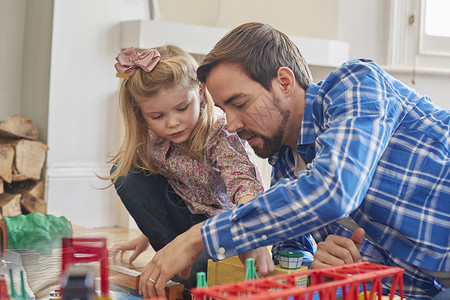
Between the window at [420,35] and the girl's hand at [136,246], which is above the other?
the window at [420,35]

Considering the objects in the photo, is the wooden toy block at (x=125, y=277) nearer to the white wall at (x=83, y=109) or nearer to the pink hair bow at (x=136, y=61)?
the pink hair bow at (x=136, y=61)

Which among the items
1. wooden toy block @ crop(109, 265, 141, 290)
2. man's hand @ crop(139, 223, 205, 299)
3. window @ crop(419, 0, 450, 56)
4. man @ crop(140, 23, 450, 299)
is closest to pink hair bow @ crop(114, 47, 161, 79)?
man @ crop(140, 23, 450, 299)

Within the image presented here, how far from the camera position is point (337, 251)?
111 cm

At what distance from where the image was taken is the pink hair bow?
153 cm

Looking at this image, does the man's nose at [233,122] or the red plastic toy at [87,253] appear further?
the man's nose at [233,122]

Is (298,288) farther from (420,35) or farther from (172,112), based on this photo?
(420,35)

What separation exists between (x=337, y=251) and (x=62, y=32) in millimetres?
1874

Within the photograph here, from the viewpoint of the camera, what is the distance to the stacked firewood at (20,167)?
2422 mm

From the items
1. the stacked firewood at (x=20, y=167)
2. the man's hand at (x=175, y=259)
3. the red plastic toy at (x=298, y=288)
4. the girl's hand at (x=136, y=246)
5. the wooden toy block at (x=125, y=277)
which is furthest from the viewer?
the stacked firewood at (x=20, y=167)

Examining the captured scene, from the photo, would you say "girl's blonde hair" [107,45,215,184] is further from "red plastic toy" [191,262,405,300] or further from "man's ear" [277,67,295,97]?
"red plastic toy" [191,262,405,300]

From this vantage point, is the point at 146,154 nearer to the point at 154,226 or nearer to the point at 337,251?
the point at 154,226

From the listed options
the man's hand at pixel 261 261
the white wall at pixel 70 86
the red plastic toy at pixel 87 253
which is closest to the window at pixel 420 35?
the white wall at pixel 70 86

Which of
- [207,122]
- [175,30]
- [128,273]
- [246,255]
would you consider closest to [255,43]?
[207,122]

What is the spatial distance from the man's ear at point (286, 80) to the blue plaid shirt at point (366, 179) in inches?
1.9
